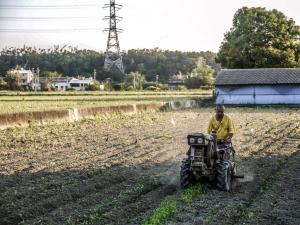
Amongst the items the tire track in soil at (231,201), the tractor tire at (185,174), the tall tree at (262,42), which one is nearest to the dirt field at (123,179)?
the tire track in soil at (231,201)

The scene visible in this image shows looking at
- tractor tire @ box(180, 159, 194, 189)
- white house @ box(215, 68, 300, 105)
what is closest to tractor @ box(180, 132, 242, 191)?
tractor tire @ box(180, 159, 194, 189)

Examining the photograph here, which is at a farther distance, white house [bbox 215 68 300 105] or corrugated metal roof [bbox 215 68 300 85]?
corrugated metal roof [bbox 215 68 300 85]

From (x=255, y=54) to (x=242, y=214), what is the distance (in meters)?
53.0

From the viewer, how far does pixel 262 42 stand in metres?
59.0

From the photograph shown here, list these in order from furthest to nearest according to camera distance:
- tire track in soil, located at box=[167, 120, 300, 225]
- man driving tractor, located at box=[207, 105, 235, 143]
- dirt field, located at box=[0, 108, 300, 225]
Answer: man driving tractor, located at box=[207, 105, 235, 143], dirt field, located at box=[0, 108, 300, 225], tire track in soil, located at box=[167, 120, 300, 225]

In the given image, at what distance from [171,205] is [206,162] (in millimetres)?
1475

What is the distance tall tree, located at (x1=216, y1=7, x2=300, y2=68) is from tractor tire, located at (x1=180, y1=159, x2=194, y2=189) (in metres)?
49.9

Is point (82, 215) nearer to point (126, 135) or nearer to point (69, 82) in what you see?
point (126, 135)

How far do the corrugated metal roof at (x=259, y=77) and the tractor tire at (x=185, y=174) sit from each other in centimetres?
3866

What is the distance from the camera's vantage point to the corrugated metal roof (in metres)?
47.8

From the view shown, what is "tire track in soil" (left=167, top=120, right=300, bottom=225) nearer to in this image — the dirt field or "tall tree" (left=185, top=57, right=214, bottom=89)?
the dirt field

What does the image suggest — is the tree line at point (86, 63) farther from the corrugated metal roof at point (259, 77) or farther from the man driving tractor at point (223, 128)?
the man driving tractor at point (223, 128)

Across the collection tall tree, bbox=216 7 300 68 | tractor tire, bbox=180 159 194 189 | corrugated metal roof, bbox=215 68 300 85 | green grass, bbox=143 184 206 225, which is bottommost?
green grass, bbox=143 184 206 225

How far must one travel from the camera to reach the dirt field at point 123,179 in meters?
8.54
